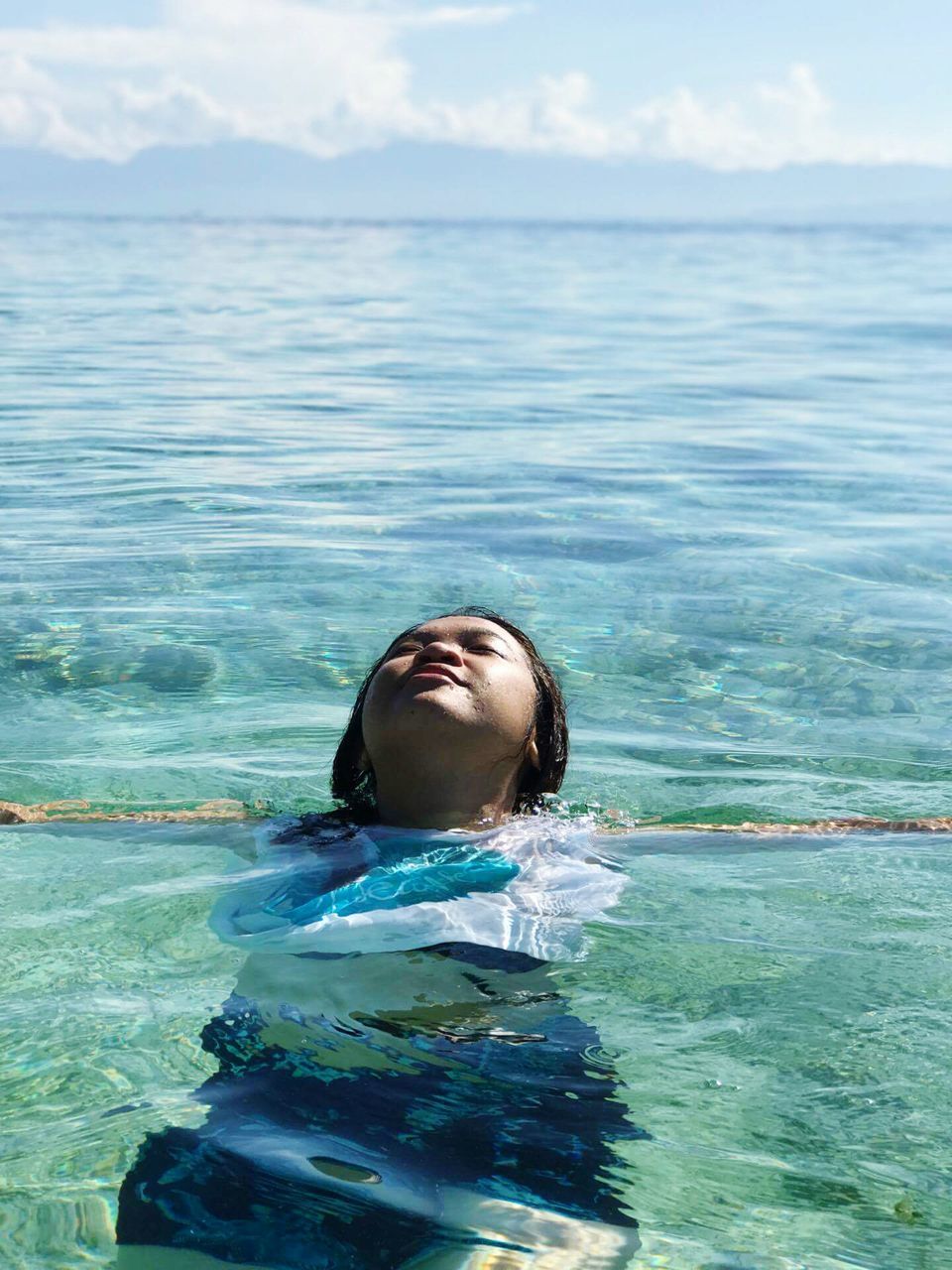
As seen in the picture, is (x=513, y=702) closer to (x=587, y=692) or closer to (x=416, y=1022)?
(x=416, y=1022)

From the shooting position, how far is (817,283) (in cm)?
3089

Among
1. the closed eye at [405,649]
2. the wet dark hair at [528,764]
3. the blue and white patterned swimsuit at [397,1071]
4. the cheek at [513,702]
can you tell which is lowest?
the blue and white patterned swimsuit at [397,1071]

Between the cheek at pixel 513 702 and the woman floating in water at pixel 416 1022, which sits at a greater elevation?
the cheek at pixel 513 702

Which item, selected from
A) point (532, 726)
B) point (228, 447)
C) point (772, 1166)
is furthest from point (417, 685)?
point (228, 447)

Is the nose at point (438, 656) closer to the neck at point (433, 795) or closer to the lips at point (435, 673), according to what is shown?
the lips at point (435, 673)

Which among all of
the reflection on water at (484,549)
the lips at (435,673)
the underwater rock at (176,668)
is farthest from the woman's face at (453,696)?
the underwater rock at (176,668)

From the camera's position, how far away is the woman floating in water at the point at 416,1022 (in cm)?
244

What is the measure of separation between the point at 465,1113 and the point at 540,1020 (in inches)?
15.2

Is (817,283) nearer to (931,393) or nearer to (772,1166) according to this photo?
(931,393)

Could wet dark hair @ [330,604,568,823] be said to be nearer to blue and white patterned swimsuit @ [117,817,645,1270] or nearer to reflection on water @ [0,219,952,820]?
blue and white patterned swimsuit @ [117,817,645,1270]

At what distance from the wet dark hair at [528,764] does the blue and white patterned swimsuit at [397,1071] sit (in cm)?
25

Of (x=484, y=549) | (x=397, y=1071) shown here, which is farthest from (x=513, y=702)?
(x=484, y=549)

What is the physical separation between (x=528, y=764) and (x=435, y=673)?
523 millimetres

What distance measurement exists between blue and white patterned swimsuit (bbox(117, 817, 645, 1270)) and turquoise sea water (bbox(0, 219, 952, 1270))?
3.9 inches
